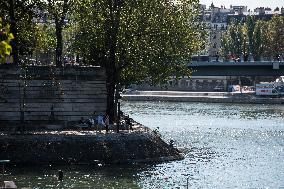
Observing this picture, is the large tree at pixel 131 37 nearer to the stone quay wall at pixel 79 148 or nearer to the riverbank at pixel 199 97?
the stone quay wall at pixel 79 148

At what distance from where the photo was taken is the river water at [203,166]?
186 feet

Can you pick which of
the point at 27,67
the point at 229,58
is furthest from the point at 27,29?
the point at 229,58

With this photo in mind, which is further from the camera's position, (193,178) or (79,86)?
(79,86)

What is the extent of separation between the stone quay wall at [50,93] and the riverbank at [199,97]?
99166 millimetres

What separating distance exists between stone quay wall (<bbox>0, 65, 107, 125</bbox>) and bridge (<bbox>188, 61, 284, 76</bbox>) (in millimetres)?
73286

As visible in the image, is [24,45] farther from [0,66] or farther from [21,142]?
[21,142]

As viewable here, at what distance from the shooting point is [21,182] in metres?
55.4

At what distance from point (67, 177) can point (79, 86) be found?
55.3 feet

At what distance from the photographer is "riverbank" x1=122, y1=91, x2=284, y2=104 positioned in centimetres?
17150

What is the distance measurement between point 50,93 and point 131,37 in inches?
347

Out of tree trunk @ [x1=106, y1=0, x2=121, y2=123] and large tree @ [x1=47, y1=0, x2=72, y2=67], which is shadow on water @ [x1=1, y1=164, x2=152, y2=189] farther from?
large tree @ [x1=47, y1=0, x2=72, y2=67]

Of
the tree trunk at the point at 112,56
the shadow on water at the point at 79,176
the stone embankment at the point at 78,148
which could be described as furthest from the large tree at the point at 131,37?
the shadow on water at the point at 79,176

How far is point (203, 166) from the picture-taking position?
65.9 m

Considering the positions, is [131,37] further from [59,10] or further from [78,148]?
[78,148]
